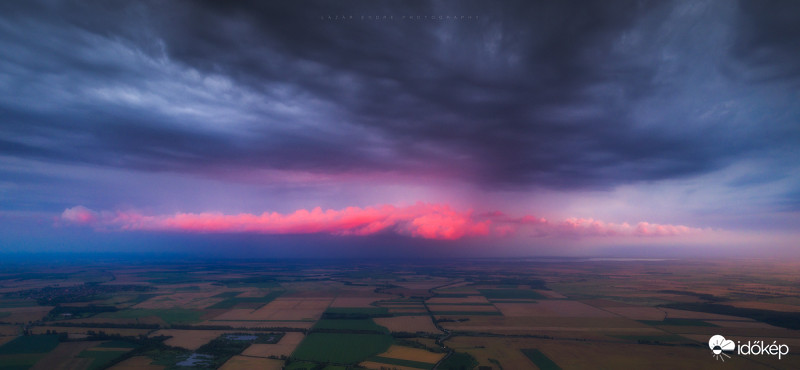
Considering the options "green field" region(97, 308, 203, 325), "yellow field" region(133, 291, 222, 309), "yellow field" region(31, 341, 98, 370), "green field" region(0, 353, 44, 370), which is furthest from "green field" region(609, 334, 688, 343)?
"yellow field" region(133, 291, 222, 309)

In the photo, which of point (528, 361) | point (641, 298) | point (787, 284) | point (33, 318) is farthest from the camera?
point (787, 284)

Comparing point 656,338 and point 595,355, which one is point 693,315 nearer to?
point 656,338

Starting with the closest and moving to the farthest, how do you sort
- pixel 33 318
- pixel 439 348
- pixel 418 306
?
pixel 439 348 < pixel 33 318 < pixel 418 306

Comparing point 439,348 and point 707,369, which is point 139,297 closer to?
point 439,348

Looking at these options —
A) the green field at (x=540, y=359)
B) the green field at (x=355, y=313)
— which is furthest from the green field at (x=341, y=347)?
the green field at (x=540, y=359)

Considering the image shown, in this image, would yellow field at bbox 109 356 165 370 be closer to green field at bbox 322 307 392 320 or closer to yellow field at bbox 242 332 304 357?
yellow field at bbox 242 332 304 357

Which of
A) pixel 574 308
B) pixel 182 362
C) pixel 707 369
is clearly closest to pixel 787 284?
pixel 574 308
